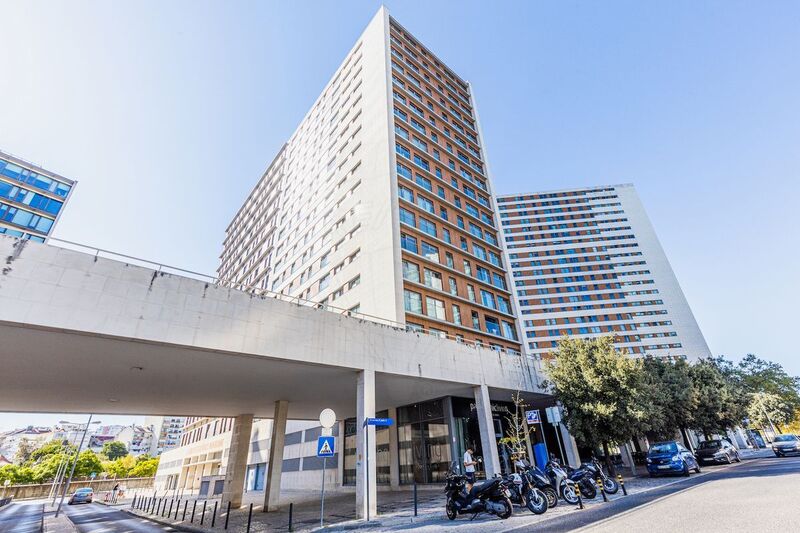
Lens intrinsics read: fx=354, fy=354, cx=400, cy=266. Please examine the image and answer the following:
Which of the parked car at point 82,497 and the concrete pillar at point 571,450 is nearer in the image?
the concrete pillar at point 571,450

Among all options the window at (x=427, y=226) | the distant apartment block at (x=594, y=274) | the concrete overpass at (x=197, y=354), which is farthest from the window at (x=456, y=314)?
the distant apartment block at (x=594, y=274)

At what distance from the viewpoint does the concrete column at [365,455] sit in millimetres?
11508

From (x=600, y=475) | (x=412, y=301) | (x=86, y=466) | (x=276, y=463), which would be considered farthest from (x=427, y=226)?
(x=86, y=466)

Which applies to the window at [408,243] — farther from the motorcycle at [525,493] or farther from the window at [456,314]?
the motorcycle at [525,493]

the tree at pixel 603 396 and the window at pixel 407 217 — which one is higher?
the window at pixel 407 217

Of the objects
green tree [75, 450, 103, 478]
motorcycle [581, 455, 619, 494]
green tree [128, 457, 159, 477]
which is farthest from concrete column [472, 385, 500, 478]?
green tree [128, 457, 159, 477]

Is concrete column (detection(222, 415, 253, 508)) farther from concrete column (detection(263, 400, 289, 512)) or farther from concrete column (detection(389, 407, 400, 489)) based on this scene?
concrete column (detection(389, 407, 400, 489))

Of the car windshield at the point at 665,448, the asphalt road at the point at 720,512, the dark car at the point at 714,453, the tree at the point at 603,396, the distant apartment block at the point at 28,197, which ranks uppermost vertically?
the distant apartment block at the point at 28,197

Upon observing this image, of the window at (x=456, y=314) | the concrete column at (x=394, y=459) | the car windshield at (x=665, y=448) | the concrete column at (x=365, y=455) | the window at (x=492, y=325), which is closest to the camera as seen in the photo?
the concrete column at (x=365, y=455)

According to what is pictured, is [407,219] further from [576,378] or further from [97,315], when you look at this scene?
[97,315]

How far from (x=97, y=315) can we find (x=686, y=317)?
285ft

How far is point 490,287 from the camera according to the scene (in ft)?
100.0

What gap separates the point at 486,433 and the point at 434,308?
9.47 meters

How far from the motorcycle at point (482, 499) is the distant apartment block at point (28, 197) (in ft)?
178
